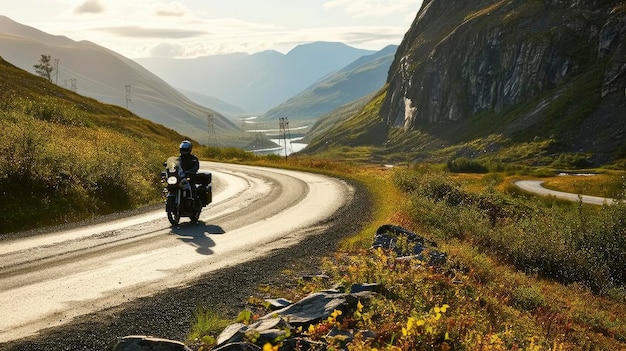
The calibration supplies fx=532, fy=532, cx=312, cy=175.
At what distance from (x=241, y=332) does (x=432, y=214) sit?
48.0ft

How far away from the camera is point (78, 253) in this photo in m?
13.9

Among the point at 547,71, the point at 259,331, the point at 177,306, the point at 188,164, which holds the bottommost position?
the point at 177,306

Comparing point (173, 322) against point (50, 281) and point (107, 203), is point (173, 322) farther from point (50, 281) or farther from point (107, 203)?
point (107, 203)

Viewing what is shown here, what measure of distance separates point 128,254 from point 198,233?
3.34 metres

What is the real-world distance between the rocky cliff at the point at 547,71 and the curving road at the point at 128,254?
393 ft

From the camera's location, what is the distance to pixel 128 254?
14.0m

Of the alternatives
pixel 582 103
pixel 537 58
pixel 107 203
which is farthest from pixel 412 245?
pixel 537 58

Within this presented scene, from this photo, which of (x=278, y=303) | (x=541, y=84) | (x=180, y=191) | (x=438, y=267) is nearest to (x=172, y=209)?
(x=180, y=191)

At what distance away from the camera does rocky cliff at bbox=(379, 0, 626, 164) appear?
13562 centimetres

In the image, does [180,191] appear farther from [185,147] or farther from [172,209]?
[185,147]

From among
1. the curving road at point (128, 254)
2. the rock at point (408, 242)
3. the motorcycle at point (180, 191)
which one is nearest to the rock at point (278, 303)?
the curving road at point (128, 254)

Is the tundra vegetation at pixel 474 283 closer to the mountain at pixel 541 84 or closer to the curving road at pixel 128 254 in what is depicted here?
the curving road at pixel 128 254

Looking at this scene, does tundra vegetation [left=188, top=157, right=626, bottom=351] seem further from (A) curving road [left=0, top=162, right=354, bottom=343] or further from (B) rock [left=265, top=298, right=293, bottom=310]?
(A) curving road [left=0, top=162, right=354, bottom=343]

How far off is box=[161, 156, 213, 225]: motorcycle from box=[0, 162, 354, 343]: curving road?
48 centimetres
